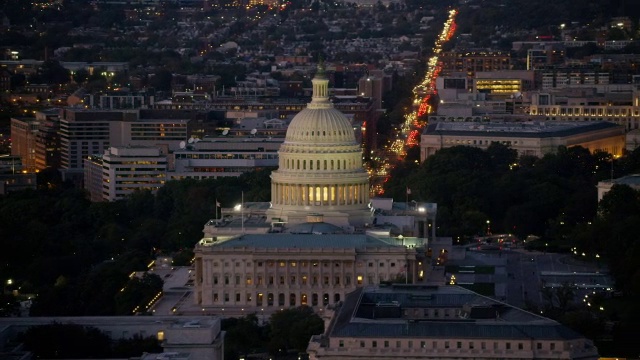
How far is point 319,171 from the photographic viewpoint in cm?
13038

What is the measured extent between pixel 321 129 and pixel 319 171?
1.87 m

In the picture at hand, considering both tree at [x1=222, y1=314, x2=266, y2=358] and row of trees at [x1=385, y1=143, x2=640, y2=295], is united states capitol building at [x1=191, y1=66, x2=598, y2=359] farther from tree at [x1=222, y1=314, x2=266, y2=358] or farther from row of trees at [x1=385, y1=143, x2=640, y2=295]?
row of trees at [x1=385, y1=143, x2=640, y2=295]

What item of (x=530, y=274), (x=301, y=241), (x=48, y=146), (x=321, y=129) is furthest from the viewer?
(x=48, y=146)

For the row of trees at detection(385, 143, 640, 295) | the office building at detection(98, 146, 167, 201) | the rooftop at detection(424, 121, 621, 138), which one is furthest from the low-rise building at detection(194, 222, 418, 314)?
the rooftop at detection(424, 121, 621, 138)

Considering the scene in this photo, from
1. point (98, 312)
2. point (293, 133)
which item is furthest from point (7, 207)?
point (98, 312)

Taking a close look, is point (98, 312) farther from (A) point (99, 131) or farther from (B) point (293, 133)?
(A) point (99, 131)

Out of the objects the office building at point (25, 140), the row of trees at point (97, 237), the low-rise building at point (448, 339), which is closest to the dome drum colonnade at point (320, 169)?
the row of trees at point (97, 237)

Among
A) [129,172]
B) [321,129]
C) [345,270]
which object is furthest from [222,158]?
[345,270]

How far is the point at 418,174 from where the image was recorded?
151000 millimetres

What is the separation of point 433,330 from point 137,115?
3933 inches

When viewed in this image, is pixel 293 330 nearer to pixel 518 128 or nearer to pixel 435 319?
pixel 435 319

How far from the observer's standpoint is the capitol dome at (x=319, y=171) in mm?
129750

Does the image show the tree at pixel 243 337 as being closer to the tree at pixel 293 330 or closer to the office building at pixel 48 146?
the tree at pixel 293 330

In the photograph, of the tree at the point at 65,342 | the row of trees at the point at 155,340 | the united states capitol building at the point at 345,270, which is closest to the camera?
the united states capitol building at the point at 345,270
